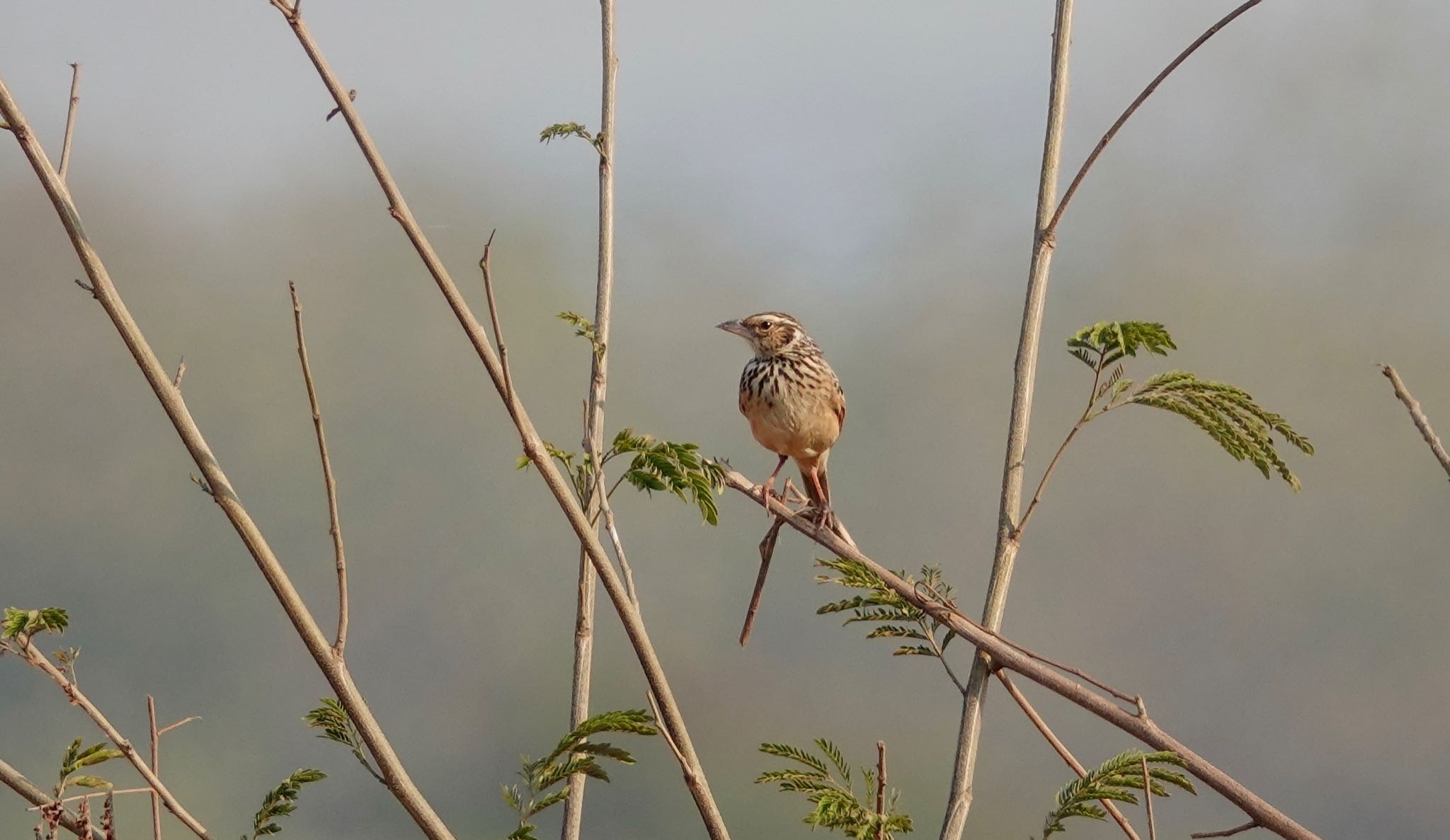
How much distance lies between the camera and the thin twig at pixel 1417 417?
1868mm

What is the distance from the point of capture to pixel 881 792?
2002 mm

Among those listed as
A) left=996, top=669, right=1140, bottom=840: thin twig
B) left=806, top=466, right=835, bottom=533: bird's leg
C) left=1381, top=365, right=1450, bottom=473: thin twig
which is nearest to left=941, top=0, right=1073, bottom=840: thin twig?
left=996, top=669, right=1140, bottom=840: thin twig

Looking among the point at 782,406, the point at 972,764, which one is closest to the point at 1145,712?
the point at 972,764

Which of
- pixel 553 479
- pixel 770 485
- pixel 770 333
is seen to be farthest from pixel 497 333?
pixel 770 333

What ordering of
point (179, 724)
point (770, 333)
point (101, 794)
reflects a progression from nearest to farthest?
point (101, 794), point (179, 724), point (770, 333)

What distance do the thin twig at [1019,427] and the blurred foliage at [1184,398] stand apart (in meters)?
0.16

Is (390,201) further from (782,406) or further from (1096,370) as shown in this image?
(782,406)

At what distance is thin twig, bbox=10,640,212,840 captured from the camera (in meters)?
1.94

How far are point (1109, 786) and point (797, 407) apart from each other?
2662mm

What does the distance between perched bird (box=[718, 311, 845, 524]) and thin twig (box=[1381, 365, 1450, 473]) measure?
2.65 metres

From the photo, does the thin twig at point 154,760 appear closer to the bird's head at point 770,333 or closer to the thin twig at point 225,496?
the thin twig at point 225,496

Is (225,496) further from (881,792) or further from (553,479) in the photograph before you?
(881,792)

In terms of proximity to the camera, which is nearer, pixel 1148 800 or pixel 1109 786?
pixel 1148 800

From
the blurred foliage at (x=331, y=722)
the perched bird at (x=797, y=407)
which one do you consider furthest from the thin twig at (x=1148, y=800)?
the perched bird at (x=797, y=407)
